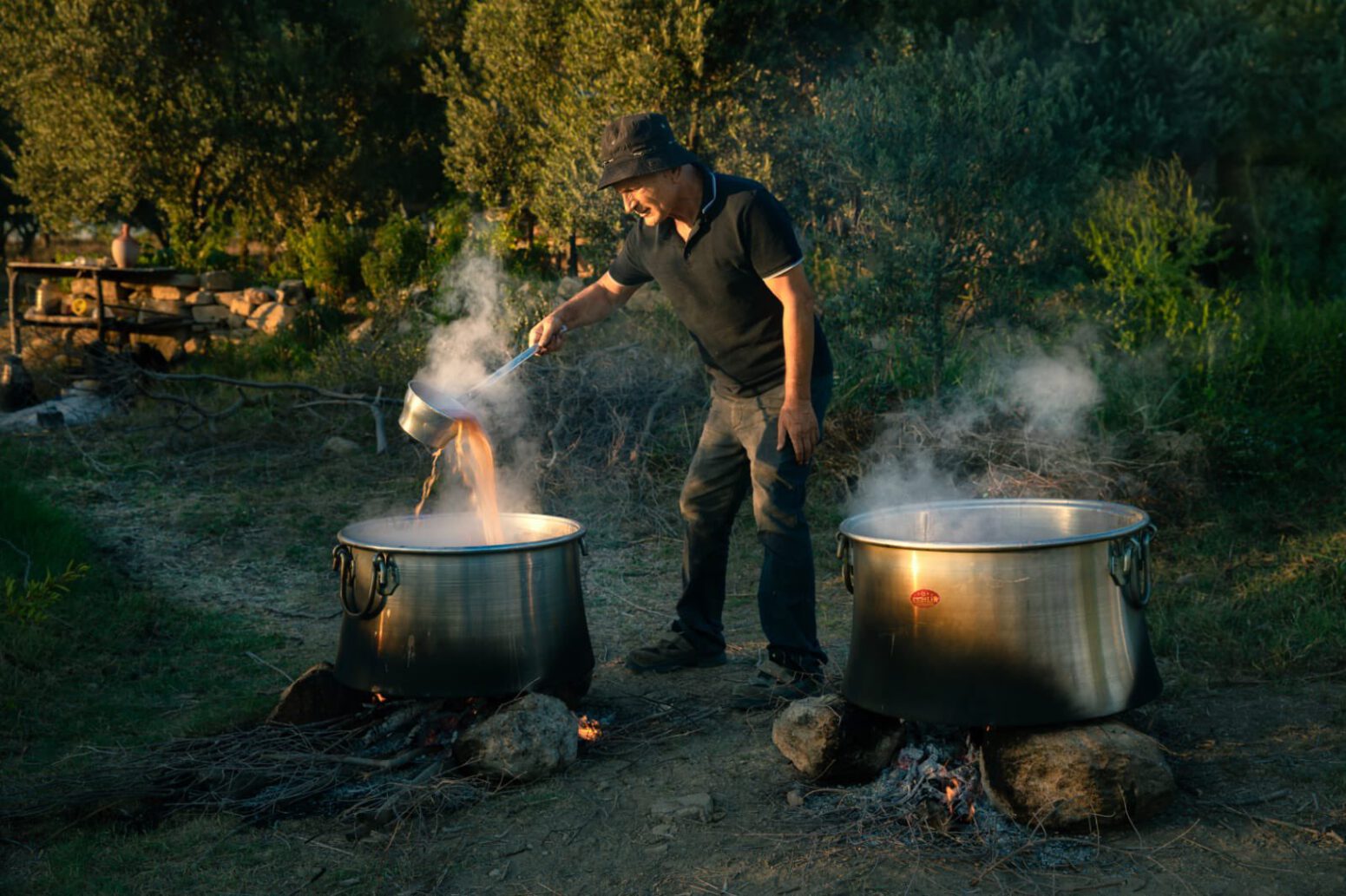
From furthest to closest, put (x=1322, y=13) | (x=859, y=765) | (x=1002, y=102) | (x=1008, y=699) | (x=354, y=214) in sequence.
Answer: (x=354, y=214) < (x=1322, y=13) < (x=1002, y=102) < (x=859, y=765) < (x=1008, y=699)

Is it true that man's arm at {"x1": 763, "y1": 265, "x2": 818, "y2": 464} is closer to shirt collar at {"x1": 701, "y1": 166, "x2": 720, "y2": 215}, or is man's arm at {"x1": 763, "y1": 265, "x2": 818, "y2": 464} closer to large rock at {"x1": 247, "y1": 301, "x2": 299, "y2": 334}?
shirt collar at {"x1": 701, "y1": 166, "x2": 720, "y2": 215}

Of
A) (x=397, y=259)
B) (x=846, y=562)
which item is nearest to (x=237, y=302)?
(x=397, y=259)

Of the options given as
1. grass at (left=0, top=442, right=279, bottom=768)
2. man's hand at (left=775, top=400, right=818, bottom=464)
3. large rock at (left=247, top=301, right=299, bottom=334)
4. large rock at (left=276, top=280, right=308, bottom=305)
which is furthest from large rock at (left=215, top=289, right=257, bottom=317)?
man's hand at (left=775, top=400, right=818, bottom=464)

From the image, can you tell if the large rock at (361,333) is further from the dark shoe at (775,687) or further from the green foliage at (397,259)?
the dark shoe at (775,687)

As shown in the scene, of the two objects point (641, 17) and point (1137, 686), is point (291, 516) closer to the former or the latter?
point (1137, 686)

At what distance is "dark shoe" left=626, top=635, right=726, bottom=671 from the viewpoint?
427cm

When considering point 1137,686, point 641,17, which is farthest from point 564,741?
point 641,17

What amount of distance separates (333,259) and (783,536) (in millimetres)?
11315

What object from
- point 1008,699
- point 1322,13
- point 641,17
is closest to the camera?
point 1008,699

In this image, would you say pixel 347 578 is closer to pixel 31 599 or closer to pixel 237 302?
pixel 31 599

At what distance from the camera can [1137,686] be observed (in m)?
2.96

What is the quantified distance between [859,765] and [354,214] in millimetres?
→ 14261

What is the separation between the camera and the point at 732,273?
12.1 ft

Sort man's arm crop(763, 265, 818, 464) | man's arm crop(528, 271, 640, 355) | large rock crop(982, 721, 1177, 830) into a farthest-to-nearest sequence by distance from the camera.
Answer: man's arm crop(528, 271, 640, 355)
man's arm crop(763, 265, 818, 464)
large rock crop(982, 721, 1177, 830)
